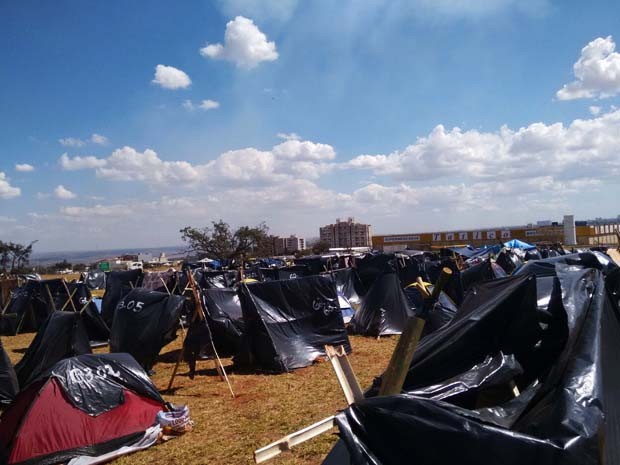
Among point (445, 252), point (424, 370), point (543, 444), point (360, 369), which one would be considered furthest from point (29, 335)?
point (445, 252)

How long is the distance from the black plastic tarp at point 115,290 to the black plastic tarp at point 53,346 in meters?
4.26

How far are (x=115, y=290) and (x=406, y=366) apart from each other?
14.7m

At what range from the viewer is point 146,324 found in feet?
31.0

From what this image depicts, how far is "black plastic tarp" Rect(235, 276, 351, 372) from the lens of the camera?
9930 millimetres

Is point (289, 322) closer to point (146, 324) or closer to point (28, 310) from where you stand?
point (146, 324)

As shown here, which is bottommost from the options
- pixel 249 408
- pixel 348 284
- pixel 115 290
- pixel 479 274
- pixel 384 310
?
pixel 249 408

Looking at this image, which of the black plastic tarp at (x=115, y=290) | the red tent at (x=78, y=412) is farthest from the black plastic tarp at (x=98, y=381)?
the black plastic tarp at (x=115, y=290)

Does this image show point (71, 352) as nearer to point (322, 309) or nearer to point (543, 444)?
point (322, 309)

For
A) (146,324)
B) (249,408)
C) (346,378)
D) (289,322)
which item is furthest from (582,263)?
(146,324)

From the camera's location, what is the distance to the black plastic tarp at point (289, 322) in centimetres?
993

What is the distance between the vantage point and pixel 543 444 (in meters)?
2.21

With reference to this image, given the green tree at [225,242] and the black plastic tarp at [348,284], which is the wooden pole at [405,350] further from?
the green tree at [225,242]

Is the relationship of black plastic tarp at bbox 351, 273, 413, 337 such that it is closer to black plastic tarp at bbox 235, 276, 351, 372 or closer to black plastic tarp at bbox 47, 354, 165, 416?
black plastic tarp at bbox 235, 276, 351, 372

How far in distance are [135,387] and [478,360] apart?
447 centimetres
